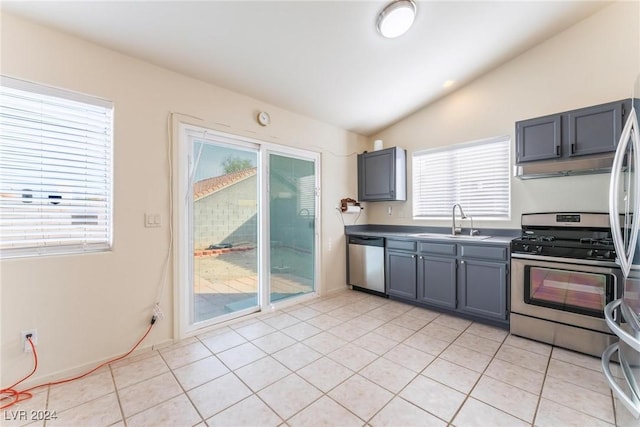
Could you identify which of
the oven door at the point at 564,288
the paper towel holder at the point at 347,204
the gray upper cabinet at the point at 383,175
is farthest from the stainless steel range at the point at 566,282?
the paper towel holder at the point at 347,204

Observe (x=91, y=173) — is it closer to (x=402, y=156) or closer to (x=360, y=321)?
(x=360, y=321)

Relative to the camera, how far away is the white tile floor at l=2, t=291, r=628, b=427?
1565 millimetres

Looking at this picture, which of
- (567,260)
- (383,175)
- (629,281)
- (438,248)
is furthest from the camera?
(383,175)

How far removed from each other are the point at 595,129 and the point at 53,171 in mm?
4537

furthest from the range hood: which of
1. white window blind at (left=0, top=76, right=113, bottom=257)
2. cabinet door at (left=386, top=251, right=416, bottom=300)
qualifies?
white window blind at (left=0, top=76, right=113, bottom=257)

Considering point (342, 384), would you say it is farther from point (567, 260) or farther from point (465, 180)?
point (465, 180)

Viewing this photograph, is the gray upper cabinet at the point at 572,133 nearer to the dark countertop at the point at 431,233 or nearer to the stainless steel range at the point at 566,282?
the stainless steel range at the point at 566,282

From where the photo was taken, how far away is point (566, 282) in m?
2.32

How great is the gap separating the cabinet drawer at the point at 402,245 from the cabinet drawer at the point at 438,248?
0.31 feet

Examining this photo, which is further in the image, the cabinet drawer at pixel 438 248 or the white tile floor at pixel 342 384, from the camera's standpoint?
the cabinet drawer at pixel 438 248

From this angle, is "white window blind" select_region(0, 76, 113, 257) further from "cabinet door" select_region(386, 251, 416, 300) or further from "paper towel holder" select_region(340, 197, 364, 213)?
"cabinet door" select_region(386, 251, 416, 300)

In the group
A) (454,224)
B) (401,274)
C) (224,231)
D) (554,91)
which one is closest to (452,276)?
(401,274)

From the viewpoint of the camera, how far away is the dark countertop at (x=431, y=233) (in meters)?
2.94

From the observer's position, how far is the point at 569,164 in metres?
2.54
